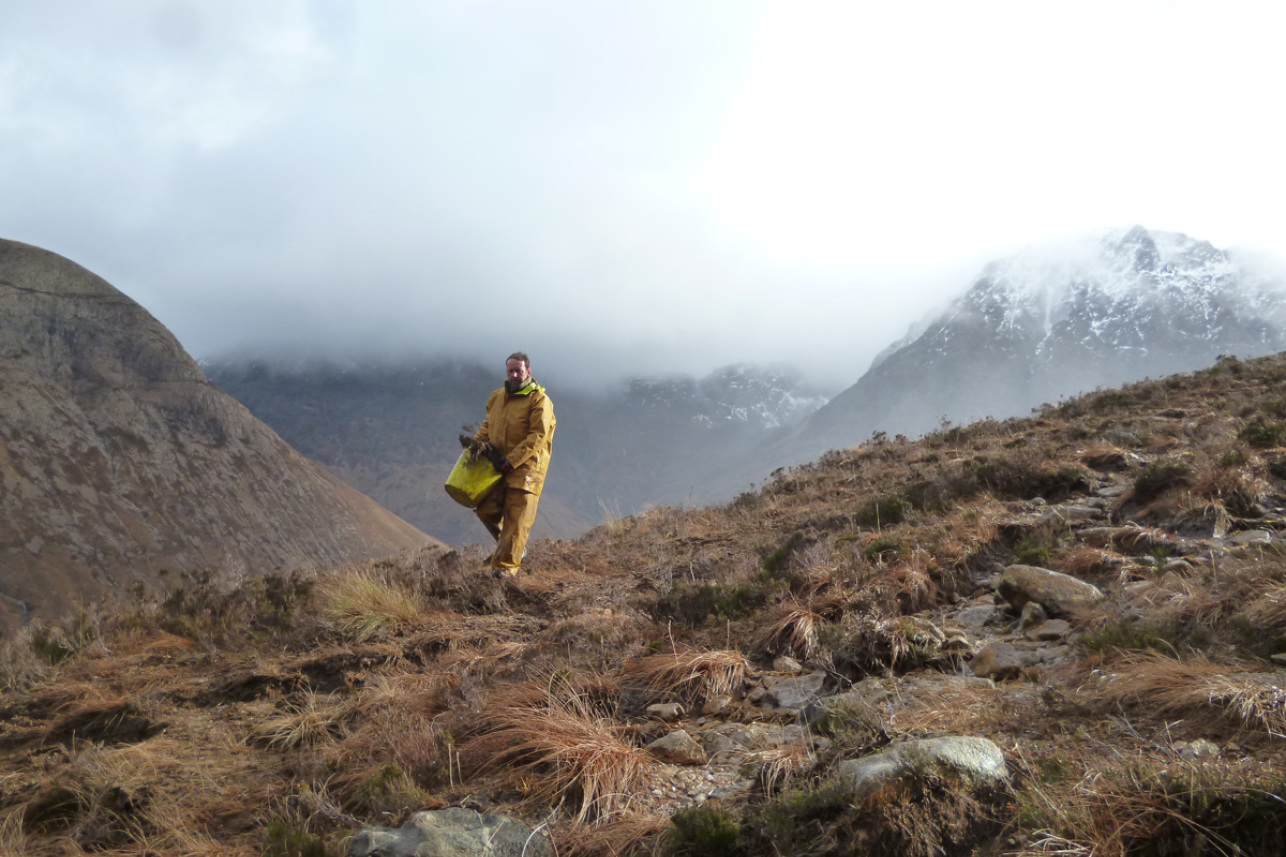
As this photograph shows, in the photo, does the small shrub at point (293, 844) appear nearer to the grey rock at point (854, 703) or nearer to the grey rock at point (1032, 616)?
the grey rock at point (854, 703)

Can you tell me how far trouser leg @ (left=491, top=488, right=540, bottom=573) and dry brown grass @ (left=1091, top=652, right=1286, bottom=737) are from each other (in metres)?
5.52

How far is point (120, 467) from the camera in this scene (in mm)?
34500

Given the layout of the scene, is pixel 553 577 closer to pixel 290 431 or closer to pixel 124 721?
pixel 124 721

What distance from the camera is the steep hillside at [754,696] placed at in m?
2.06

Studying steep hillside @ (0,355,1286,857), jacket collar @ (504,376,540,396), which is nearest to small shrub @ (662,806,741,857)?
steep hillside @ (0,355,1286,857)

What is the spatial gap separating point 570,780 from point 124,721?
12.0 feet

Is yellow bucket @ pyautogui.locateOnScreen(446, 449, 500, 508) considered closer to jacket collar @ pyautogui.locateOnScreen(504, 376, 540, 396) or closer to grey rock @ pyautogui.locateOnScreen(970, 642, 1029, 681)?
jacket collar @ pyautogui.locateOnScreen(504, 376, 540, 396)

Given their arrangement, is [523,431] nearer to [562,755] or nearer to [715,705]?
[715,705]

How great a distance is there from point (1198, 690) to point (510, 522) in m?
5.97

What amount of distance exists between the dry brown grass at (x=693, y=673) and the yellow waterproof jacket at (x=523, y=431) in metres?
3.57

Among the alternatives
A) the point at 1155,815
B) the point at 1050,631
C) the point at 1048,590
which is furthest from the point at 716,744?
the point at 1048,590

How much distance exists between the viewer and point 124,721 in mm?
4414

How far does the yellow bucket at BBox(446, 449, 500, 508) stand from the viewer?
7.18m

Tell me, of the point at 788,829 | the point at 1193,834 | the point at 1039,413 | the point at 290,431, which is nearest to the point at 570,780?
the point at 788,829
